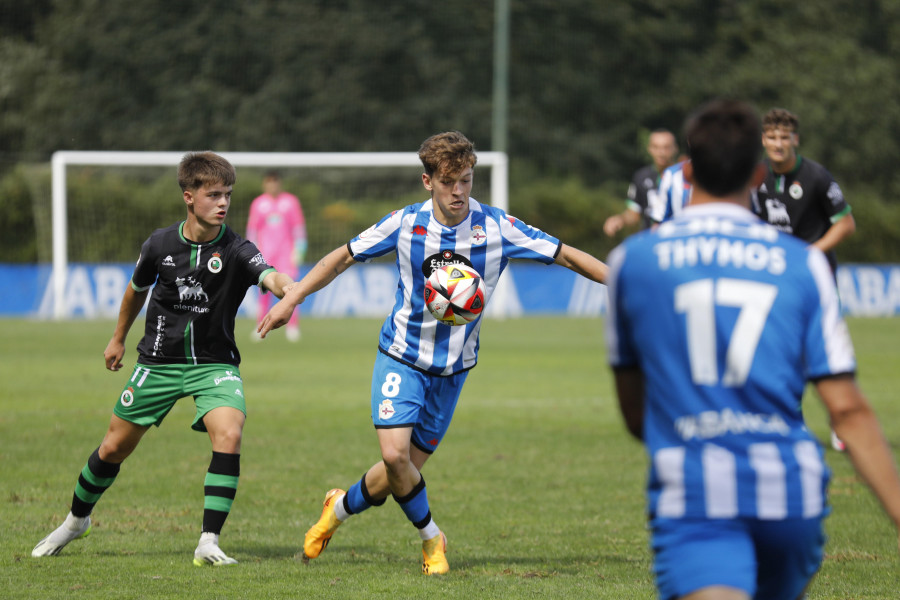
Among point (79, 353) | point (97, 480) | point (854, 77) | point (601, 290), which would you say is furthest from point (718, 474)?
point (854, 77)

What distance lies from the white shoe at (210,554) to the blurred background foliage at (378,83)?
27.2 m

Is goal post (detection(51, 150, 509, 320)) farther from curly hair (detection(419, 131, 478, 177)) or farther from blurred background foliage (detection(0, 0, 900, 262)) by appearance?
curly hair (detection(419, 131, 478, 177))

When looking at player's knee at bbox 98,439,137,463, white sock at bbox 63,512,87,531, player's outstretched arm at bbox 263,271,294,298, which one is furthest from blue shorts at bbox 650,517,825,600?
white sock at bbox 63,512,87,531

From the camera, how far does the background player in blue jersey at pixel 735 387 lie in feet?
8.58

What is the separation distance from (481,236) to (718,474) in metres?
2.88

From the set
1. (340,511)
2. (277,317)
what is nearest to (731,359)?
(277,317)

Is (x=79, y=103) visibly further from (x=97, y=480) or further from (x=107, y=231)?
(x=97, y=480)

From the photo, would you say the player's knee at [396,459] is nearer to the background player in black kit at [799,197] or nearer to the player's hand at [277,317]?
the player's hand at [277,317]

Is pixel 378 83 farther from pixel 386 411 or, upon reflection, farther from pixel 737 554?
pixel 737 554

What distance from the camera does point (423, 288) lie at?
5379 mm

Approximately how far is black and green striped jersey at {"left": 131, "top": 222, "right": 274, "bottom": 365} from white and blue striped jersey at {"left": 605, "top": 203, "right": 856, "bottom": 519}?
314 centimetres

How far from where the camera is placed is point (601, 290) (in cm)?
2708

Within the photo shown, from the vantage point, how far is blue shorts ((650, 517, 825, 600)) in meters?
2.57

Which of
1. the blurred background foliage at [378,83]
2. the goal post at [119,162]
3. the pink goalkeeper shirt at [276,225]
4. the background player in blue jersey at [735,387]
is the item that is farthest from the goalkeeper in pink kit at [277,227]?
the background player in blue jersey at [735,387]
